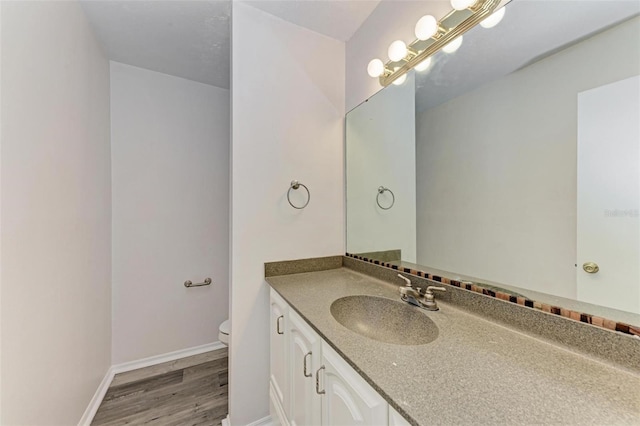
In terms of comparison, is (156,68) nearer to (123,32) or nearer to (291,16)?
(123,32)

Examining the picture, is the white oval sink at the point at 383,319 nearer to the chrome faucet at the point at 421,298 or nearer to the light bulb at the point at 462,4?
the chrome faucet at the point at 421,298

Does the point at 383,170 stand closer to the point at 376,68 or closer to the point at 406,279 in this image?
the point at 376,68

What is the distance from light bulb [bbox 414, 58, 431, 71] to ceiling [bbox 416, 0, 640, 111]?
0.03 meters

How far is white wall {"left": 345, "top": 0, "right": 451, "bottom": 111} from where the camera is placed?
4.03ft

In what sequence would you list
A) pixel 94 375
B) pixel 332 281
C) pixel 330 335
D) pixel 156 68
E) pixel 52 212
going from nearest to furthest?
pixel 330 335 < pixel 52 212 < pixel 332 281 < pixel 94 375 < pixel 156 68

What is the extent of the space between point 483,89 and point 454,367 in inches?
41.1

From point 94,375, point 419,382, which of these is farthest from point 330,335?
point 94,375

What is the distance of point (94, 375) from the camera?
165cm

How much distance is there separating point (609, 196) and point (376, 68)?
47.4 inches

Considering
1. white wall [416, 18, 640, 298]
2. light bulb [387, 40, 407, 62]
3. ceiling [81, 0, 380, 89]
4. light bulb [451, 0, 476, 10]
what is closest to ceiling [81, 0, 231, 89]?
ceiling [81, 0, 380, 89]

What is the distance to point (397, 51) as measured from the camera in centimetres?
128

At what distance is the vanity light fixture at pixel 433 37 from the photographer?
964 millimetres

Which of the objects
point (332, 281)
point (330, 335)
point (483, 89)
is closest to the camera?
point (330, 335)

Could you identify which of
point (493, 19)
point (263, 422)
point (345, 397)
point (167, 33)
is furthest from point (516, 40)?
point (263, 422)
